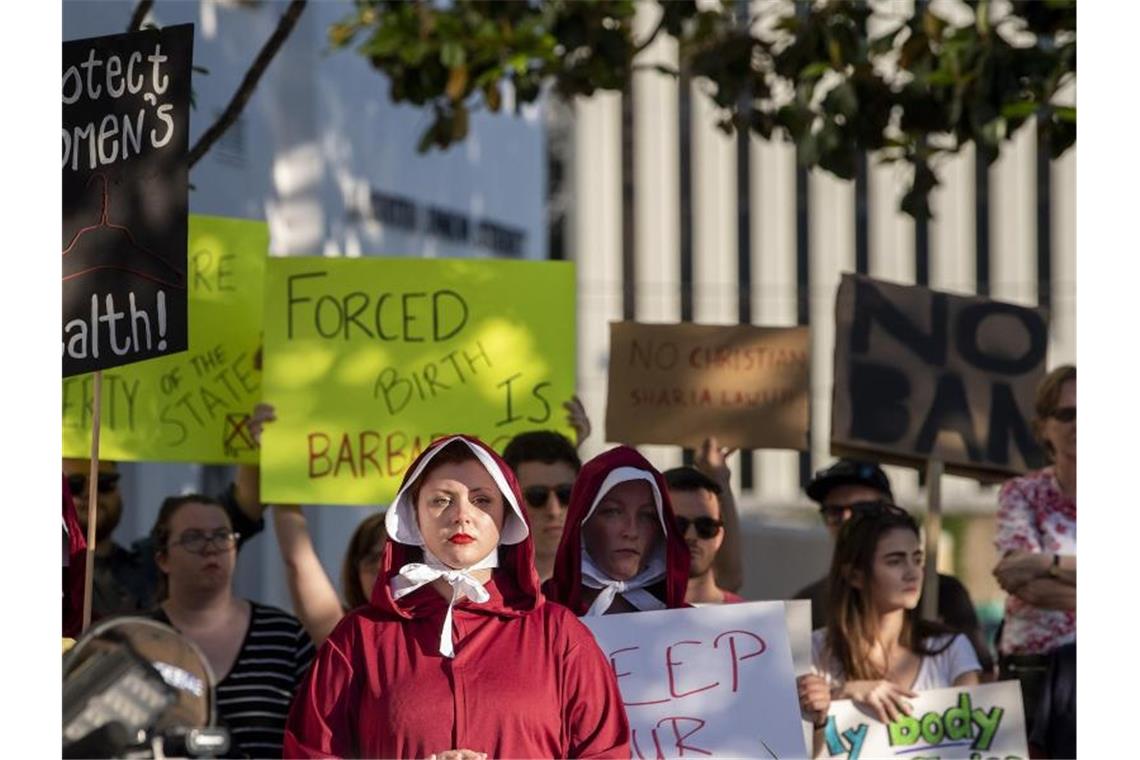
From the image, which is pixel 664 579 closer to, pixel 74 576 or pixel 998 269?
pixel 74 576

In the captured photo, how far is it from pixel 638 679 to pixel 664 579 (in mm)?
219

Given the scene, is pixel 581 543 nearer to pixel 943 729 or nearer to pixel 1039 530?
pixel 943 729

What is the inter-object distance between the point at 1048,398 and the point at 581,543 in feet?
6.35

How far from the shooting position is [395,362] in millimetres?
6473

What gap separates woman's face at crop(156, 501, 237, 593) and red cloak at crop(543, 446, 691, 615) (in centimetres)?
123

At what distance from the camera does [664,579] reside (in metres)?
4.87

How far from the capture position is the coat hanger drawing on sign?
467cm

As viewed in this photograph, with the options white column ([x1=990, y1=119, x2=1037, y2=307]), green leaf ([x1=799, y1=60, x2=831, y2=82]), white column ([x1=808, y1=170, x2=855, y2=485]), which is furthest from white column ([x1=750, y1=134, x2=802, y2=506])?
green leaf ([x1=799, y1=60, x2=831, y2=82])

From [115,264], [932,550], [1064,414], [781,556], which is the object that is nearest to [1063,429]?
[1064,414]

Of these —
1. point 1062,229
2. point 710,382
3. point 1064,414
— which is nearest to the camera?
point 1064,414

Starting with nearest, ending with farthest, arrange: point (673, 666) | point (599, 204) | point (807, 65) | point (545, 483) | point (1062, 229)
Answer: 1. point (673, 666)
2. point (545, 483)
3. point (807, 65)
4. point (1062, 229)
5. point (599, 204)

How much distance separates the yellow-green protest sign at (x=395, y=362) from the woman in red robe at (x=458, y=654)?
1899mm

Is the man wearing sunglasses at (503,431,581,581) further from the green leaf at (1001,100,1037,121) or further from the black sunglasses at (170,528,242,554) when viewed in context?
the green leaf at (1001,100,1037,121)

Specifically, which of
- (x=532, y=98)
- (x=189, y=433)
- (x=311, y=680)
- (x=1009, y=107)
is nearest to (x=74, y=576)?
(x=311, y=680)
